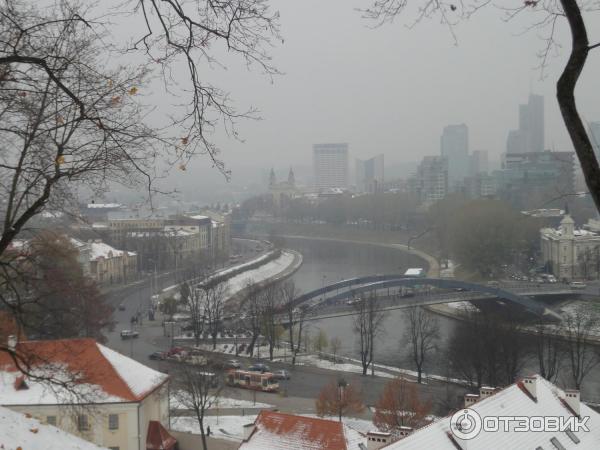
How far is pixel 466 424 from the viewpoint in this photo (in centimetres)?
432

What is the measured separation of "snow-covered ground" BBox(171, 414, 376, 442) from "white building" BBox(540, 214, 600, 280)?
16392mm

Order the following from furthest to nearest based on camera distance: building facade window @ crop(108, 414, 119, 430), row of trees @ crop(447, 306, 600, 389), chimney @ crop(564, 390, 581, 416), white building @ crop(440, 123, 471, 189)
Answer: white building @ crop(440, 123, 471, 189) < row of trees @ crop(447, 306, 600, 389) < building facade window @ crop(108, 414, 119, 430) < chimney @ crop(564, 390, 581, 416)

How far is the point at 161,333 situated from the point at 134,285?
8.51 meters

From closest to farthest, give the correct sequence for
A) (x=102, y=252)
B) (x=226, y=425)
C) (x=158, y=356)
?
1. (x=226, y=425)
2. (x=158, y=356)
3. (x=102, y=252)

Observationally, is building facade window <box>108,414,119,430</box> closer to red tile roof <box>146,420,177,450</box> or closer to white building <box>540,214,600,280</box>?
red tile roof <box>146,420,177,450</box>

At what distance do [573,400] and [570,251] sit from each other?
64.8 feet

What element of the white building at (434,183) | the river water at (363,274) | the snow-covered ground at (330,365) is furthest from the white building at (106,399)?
the white building at (434,183)

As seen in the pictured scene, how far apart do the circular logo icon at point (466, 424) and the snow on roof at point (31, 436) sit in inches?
84.4

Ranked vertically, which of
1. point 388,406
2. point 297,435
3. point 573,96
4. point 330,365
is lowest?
point 330,365

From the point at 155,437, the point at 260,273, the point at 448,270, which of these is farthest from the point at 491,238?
the point at 155,437

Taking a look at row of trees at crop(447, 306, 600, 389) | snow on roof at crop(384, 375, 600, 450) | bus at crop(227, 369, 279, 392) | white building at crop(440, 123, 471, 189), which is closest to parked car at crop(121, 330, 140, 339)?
bus at crop(227, 369, 279, 392)

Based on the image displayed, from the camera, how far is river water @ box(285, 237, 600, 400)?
1285 centimetres

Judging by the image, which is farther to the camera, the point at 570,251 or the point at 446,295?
the point at 570,251

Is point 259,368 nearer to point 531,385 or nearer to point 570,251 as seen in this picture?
point 531,385
